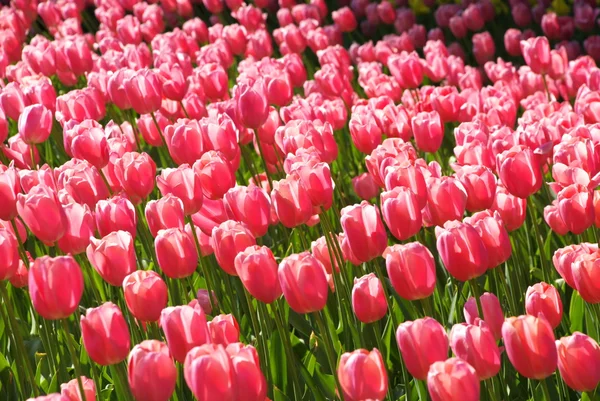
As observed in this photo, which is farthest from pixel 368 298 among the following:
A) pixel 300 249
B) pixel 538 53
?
pixel 538 53

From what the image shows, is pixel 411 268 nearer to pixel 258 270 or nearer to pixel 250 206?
pixel 258 270

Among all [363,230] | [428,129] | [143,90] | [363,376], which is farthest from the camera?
[143,90]

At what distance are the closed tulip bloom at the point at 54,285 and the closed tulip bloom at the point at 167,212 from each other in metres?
0.55

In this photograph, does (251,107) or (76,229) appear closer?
(76,229)

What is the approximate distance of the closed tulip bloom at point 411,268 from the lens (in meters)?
1.90

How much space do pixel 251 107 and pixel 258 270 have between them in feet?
3.84

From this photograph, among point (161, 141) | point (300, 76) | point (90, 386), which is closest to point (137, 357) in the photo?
point (90, 386)

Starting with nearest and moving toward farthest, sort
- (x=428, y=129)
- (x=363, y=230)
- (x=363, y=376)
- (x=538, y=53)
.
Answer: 1. (x=363, y=376)
2. (x=363, y=230)
3. (x=428, y=129)
4. (x=538, y=53)

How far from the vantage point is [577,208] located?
89.4 inches

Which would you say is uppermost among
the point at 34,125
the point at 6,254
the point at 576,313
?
the point at 34,125

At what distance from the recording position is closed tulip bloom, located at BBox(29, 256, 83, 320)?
1766 mm

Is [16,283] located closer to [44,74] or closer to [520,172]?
[520,172]

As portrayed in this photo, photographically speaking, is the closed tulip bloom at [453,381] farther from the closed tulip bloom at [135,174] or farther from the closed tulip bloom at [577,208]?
the closed tulip bloom at [135,174]

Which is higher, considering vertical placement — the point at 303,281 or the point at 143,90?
the point at 143,90
